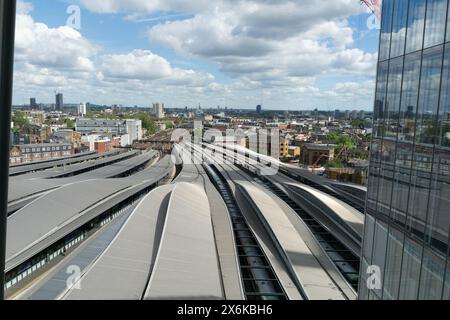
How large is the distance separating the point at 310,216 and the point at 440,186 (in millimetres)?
11213

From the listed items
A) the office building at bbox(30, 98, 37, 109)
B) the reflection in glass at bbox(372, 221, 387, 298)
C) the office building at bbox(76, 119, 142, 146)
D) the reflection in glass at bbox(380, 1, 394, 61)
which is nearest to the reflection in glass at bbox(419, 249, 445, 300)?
the reflection in glass at bbox(372, 221, 387, 298)

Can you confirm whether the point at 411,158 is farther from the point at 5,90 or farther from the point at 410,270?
the point at 5,90

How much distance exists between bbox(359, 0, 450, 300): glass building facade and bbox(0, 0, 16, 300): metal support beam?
10.2 feet

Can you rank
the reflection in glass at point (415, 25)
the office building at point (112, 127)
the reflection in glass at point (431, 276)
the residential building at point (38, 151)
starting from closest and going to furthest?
the reflection in glass at point (431, 276)
the reflection in glass at point (415, 25)
the residential building at point (38, 151)
the office building at point (112, 127)

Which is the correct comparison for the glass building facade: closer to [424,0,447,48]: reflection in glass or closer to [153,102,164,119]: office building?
[424,0,447,48]: reflection in glass

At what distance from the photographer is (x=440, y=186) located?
2.92 metres

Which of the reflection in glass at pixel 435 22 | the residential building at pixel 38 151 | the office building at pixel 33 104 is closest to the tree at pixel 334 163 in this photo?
the residential building at pixel 38 151

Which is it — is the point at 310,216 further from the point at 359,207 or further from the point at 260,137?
the point at 260,137

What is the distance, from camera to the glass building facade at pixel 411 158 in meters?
2.94

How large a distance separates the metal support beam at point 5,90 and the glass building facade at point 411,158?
3.10m

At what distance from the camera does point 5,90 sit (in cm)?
176

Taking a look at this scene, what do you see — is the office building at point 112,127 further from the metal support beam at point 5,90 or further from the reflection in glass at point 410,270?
the metal support beam at point 5,90

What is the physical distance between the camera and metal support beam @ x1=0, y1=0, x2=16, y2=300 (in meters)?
1.74

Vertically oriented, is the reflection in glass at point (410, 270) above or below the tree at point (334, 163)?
above
